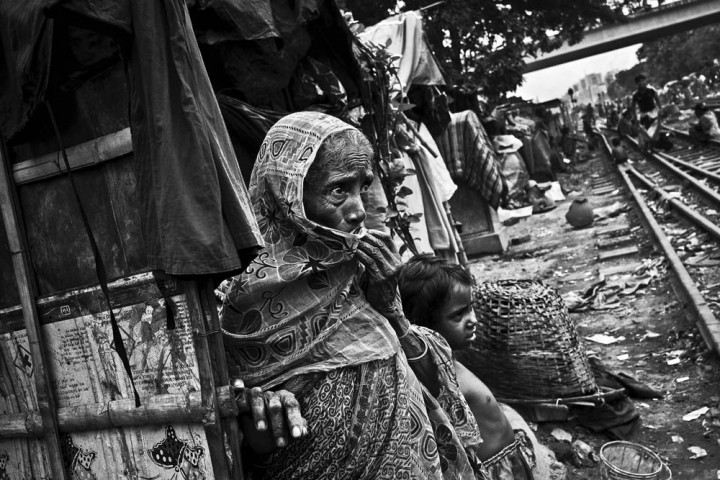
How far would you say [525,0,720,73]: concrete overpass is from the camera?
35062 millimetres

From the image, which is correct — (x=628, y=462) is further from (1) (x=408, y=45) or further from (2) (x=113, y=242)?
(1) (x=408, y=45)

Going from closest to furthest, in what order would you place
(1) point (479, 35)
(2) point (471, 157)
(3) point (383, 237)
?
(3) point (383, 237), (2) point (471, 157), (1) point (479, 35)

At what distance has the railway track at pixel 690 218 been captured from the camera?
6.87 m

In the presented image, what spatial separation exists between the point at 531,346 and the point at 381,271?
2.91 metres

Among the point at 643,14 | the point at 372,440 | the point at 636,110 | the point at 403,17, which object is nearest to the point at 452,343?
the point at 372,440

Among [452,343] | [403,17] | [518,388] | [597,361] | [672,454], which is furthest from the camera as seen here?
[403,17]

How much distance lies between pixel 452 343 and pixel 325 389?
151 cm

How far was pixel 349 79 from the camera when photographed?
452 cm

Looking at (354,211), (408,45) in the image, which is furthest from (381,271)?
(408,45)

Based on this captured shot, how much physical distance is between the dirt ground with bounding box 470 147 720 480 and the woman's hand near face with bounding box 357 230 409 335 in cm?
250

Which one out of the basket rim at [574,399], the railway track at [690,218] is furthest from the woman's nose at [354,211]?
the railway track at [690,218]

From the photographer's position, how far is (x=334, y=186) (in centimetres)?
231

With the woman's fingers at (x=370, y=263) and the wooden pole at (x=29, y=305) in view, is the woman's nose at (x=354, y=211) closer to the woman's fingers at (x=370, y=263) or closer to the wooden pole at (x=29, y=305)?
the woman's fingers at (x=370, y=263)

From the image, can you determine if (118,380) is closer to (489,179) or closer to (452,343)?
(452,343)
